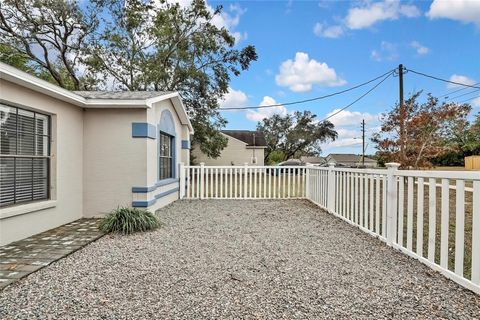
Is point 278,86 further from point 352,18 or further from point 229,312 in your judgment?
point 229,312

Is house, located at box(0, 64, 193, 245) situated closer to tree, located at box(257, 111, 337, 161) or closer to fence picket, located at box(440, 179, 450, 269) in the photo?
fence picket, located at box(440, 179, 450, 269)

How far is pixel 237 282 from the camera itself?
10.4 ft

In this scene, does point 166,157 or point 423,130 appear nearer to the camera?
point 166,157

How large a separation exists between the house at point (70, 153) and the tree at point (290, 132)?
35.1 metres

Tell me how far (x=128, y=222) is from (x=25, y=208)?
1.62 m

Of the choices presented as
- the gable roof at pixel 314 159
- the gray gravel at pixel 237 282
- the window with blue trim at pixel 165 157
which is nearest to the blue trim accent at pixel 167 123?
the window with blue trim at pixel 165 157

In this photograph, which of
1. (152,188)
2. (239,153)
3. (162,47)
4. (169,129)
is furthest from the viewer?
(239,153)

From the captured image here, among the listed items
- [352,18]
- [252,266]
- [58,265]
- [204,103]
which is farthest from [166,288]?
[204,103]

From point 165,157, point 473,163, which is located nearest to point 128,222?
point 165,157

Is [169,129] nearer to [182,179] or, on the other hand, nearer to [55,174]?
[182,179]

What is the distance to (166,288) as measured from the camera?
9.90 feet

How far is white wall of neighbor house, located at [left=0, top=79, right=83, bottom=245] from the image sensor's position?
459 cm

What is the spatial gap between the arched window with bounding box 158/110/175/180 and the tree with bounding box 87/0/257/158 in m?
9.61

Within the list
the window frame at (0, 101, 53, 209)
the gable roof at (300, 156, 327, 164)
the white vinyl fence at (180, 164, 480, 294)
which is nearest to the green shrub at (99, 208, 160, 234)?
the window frame at (0, 101, 53, 209)
